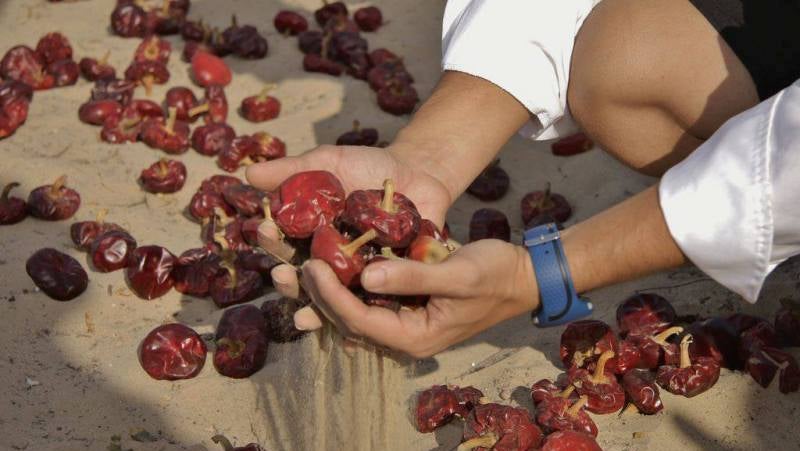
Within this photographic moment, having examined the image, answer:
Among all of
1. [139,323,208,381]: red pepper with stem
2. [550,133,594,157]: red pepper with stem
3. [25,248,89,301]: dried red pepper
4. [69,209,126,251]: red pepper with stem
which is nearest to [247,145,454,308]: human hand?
[139,323,208,381]: red pepper with stem

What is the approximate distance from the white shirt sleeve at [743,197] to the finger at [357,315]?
0.67 meters

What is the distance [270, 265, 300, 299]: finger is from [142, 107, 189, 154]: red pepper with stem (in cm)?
201

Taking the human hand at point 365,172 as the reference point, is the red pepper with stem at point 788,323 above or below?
below

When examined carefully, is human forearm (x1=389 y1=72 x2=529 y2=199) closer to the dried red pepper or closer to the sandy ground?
the sandy ground

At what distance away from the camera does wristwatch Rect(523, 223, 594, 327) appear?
2.50 meters

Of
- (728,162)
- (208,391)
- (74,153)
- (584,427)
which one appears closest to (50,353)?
(208,391)

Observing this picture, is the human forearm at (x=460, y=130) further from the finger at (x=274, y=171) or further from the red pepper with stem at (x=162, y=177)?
the red pepper with stem at (x=162, y=177)

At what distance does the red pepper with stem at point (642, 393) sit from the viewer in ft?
9.66

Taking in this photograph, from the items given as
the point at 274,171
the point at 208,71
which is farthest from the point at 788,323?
the point at 208,71

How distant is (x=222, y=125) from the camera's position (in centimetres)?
451

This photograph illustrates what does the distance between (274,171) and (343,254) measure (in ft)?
1.52

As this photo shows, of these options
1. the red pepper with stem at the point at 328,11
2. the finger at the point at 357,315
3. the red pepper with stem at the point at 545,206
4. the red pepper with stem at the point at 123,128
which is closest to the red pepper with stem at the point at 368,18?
the red pepper with stem at the point at 328,11

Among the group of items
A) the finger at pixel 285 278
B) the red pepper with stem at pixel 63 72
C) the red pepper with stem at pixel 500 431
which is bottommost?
the red pepper with stem at pixel 63 72

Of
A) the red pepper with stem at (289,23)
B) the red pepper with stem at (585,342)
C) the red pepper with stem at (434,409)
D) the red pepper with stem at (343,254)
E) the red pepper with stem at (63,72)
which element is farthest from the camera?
the red pepper with stem at (289,23)
